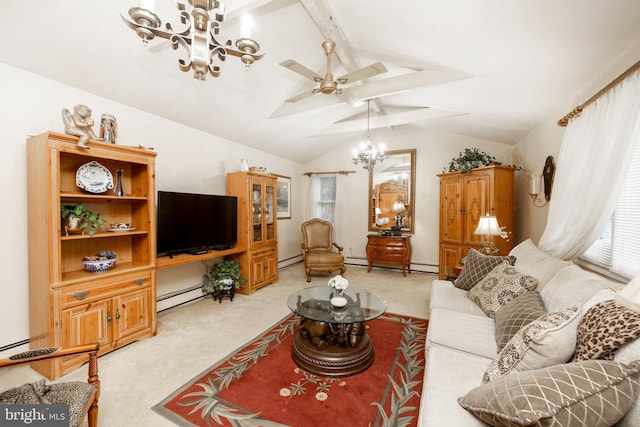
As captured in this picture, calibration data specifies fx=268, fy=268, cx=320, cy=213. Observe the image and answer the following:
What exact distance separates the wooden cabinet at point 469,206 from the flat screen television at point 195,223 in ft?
10.2

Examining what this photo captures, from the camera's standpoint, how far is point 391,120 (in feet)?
15.6

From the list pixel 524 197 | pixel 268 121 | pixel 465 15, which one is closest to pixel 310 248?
pixel 268 121

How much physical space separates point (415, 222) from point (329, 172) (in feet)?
7.11

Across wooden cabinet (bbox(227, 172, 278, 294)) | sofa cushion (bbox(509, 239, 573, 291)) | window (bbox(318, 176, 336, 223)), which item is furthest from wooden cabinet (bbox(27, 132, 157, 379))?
window (bbox(318, 176, 336, 223))

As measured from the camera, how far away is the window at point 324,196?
242 inches

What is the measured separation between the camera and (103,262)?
2.42 meters

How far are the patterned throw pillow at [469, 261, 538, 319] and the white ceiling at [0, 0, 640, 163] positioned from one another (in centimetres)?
176

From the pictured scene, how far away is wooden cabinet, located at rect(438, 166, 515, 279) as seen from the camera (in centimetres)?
401

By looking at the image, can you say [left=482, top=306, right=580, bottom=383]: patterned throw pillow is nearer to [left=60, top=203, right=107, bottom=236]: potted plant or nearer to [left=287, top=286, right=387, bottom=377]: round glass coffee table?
[left=287, top=286, right=387, bottom=377]: round glass coffee table

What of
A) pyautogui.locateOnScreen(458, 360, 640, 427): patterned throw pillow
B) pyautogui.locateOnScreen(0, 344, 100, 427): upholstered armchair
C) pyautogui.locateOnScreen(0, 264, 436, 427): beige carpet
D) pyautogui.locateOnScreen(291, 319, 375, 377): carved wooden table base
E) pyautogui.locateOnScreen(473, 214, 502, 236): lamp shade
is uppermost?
pyautogui.locateOnScreen(473, 214, 502, 236): lamp shade

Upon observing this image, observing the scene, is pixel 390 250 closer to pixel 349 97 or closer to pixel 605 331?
pixel 349 97

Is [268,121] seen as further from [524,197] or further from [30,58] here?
[524,197]

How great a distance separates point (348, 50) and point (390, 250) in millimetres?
3492

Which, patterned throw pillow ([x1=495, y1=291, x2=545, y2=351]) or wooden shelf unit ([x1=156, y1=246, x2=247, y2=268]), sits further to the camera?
wooden shelf unit ([x1=156, y1=246, x2=247, y2=268])
